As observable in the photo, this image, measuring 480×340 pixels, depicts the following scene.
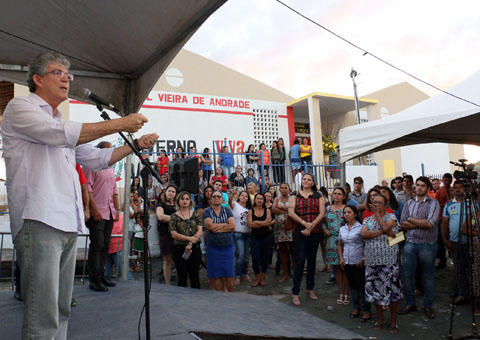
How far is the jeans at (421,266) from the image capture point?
481 centimetres

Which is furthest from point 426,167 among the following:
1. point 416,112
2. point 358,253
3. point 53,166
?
point 53,166

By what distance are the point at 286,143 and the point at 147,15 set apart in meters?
13.6

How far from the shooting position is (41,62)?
1.93 m

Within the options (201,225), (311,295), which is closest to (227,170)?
(201,225)

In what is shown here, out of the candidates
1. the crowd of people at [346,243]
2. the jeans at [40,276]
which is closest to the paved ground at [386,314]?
the crowd of people at [346,243]

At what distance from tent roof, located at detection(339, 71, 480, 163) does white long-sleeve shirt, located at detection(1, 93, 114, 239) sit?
503cm

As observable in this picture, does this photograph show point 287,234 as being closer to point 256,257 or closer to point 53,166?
point 256,257

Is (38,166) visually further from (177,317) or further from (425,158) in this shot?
(425,158)

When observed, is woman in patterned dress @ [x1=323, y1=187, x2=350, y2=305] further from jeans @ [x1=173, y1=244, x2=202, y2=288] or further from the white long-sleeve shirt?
the white long-sleeve shirt

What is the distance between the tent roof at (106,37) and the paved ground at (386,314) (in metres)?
3.47

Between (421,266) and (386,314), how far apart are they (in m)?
0.78

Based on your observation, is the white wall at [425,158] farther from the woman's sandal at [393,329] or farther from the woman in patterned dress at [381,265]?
the woman's sandal at [393,329]

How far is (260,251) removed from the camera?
645cm

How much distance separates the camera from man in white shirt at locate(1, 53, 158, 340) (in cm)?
174
